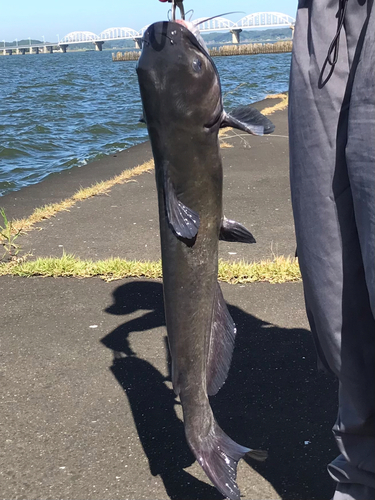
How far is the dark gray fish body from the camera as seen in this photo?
2.23 m

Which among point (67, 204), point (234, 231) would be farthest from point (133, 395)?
point (67, 204)

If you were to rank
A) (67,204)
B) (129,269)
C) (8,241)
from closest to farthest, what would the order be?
(129,269) < (8,241) < (67,204)

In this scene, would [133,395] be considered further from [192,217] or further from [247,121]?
[247,121]

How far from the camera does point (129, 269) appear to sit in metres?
5.34

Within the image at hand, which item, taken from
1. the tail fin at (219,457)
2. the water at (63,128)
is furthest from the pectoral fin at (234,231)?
the water at (63,128)

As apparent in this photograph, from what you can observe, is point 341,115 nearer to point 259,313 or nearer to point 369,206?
point 369,206

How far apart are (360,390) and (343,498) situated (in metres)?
0.43

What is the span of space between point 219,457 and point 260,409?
0.86 meters

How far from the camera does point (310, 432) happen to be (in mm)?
3148

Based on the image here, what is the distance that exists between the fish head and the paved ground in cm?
164

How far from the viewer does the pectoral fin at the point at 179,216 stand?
2.31 meters

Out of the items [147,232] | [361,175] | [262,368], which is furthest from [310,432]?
[147,232]

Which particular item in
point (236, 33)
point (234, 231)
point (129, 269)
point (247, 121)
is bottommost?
point (129, 269)

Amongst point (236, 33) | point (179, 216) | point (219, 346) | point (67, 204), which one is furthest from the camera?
point (236, 33)
